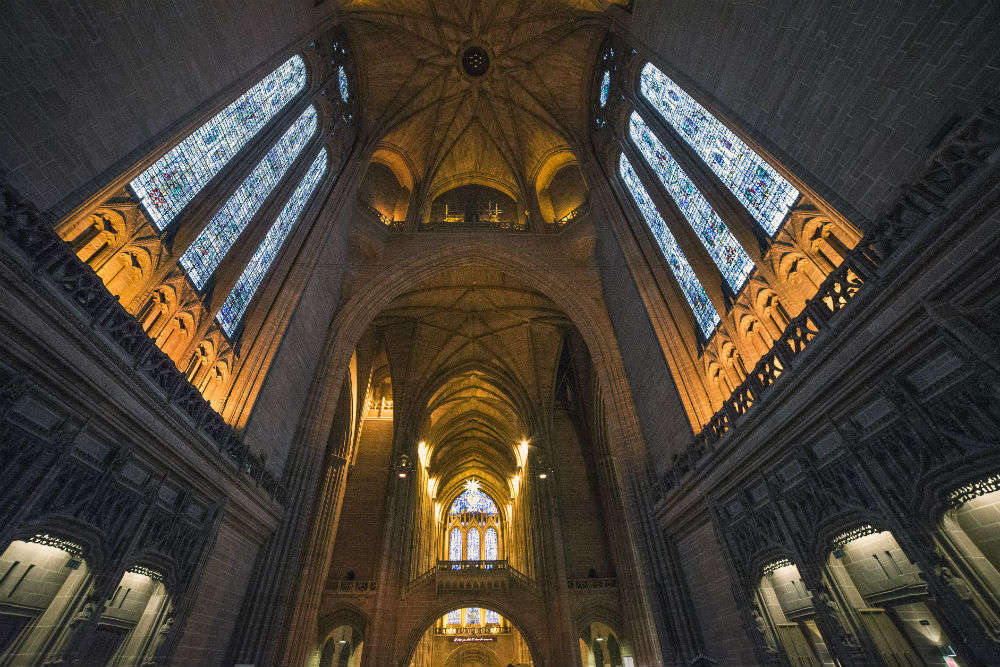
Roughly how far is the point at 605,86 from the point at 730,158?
708cm

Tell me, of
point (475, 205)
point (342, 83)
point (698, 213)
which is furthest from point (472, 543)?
point (342, 83)

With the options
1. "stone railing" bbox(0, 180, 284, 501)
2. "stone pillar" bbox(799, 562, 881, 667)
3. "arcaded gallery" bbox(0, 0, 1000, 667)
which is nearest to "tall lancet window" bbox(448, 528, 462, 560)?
"arcaded gallery" bbox(0, 0, 1000, 667)

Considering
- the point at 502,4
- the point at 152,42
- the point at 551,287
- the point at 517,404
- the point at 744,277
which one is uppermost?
the point at 502,4

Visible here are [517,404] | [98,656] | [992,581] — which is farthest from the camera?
[517,404]

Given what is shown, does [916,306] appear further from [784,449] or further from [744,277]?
[744,277]

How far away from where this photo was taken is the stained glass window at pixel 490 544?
30.2 m

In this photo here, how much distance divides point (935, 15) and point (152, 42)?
359 inches

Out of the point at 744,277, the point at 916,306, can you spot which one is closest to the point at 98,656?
the point at 916,306

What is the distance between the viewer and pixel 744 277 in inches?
295

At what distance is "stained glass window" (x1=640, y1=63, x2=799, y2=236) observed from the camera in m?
6.78

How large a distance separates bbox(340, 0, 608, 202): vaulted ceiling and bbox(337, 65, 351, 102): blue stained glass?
113 centimetres

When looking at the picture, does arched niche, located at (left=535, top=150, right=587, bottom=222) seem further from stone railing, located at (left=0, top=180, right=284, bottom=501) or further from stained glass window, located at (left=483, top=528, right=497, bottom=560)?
stained glass window, located at (left=483, top=528, right=497, bottom=560)

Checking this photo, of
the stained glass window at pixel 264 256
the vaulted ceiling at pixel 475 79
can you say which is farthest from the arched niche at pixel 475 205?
the stained glass window at pixel 264 256

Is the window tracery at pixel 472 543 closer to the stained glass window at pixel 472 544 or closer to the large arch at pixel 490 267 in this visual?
the stained glass window at pixel 472 544
